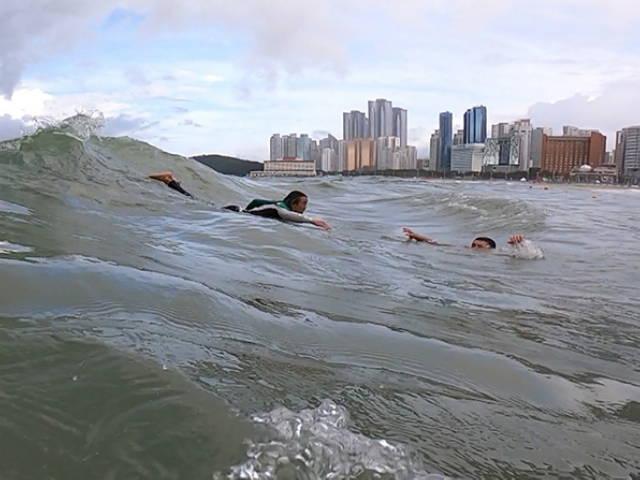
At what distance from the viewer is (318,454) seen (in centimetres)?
200

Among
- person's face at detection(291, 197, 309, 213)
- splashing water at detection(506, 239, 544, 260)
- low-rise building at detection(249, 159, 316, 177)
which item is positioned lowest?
low-rise building at detection(249, 159, 316, 177)

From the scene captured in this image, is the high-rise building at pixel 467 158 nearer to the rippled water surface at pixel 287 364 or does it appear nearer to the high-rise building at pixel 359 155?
the high-rise building at pixel 359 155

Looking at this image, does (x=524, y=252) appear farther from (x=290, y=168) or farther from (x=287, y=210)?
(x=290, y=168)

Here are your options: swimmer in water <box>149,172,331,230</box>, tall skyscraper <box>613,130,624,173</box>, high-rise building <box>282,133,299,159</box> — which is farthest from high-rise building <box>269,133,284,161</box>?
swimmer in water <box>149,172,331,230</box>

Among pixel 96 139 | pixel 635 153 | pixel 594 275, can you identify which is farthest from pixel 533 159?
pixel 594 275

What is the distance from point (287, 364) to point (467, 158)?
13077 cm

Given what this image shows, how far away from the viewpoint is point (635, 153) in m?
122

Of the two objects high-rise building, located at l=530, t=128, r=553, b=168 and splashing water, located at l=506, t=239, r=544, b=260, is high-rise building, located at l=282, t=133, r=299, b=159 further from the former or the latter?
splashing water, located at l=506, t=239, r=544, b=260

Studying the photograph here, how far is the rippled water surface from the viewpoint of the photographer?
2018mm

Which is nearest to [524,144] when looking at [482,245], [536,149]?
[536,149]

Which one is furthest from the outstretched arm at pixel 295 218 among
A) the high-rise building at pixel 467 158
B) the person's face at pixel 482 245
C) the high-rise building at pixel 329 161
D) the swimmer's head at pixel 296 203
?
the high-rise building at pixel 467 158

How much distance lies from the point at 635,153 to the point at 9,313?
135m

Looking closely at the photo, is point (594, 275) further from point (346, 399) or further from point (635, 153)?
point (635, 153)

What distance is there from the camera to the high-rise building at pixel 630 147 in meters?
121
